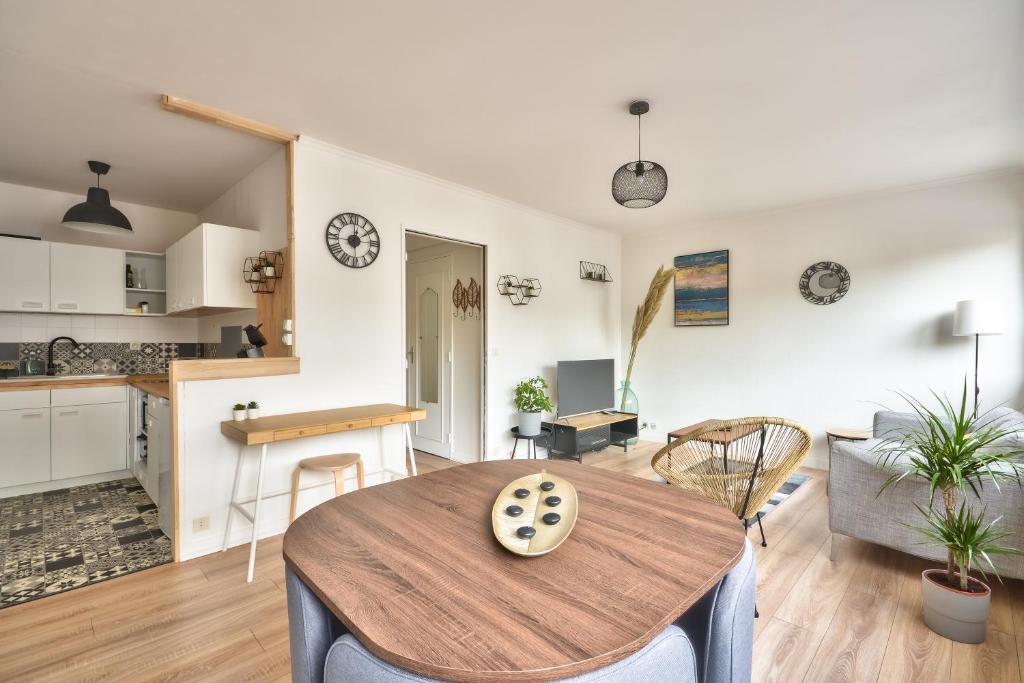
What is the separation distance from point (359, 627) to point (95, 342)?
Result: 5.09m

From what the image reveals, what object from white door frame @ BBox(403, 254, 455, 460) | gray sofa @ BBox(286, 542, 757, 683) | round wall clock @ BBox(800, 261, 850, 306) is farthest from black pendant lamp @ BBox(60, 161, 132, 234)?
round wall clock @ BBox(800, 261, 850, 306)

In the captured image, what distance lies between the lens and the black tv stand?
4543mm

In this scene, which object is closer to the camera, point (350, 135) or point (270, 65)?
point (270, 65)

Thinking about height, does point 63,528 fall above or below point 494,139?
below

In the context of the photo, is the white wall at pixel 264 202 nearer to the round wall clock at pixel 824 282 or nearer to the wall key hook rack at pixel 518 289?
the wall key hook rack at pixel 518 289

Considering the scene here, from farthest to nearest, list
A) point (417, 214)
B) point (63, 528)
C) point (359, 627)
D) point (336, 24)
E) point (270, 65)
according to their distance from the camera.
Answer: point (417, 214)
point (63, 528)
point (270, 65)
point (336, 24)
point (359, 627)

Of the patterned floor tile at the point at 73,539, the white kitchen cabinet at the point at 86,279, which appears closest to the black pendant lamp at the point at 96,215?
the white kitchen cabinet at the point at 86,279

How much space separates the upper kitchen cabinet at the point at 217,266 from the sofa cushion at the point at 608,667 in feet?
10.4

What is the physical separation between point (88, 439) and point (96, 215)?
1838mm

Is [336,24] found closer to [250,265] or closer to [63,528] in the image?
[250,265]

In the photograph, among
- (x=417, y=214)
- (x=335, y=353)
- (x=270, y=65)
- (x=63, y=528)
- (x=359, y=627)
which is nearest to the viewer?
(x=359, y=627)

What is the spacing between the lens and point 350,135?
308cm

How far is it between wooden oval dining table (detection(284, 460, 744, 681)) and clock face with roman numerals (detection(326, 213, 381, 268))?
233 centimetres

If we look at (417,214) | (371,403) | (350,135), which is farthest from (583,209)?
(371,403)
